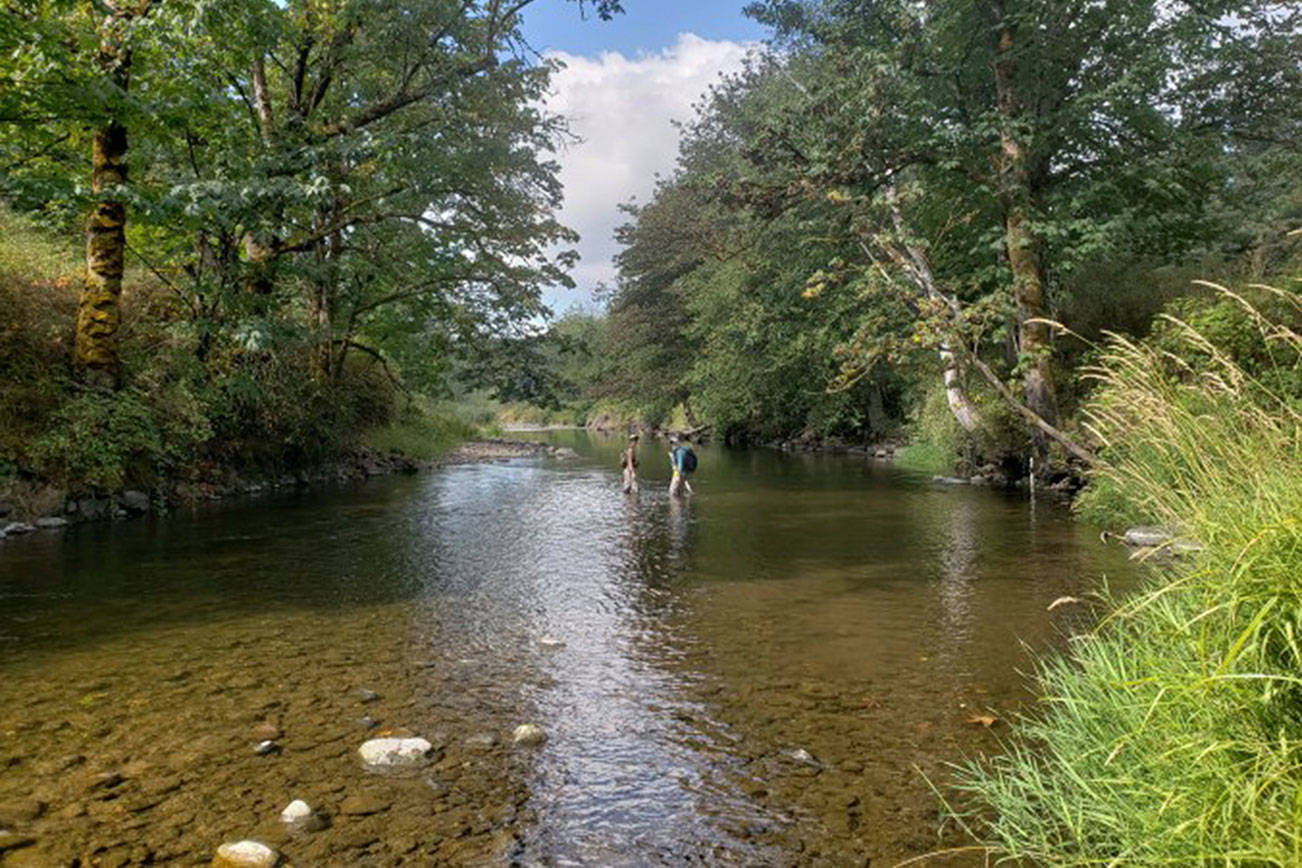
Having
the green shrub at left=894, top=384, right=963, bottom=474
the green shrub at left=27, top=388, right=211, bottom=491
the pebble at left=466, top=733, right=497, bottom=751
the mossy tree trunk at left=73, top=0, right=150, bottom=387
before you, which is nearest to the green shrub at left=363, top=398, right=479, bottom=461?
the green shrub at left=27, top=388, right=211, bottom=491

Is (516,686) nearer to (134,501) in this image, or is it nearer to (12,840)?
(12,840)

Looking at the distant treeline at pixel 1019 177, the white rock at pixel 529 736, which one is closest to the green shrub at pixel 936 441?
the distant treeline at pixel 1019 177

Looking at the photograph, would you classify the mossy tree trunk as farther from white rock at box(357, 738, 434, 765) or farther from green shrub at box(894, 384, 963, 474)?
green shrub at box(894, 384, 963, 474)

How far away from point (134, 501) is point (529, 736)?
43.9 feet

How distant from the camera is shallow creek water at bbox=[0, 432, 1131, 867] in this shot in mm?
3828

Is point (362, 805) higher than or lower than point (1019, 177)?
lower

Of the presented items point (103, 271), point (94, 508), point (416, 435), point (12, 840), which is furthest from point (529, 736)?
point (416, 435)

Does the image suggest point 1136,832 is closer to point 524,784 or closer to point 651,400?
point 524,784

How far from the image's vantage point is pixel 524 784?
14.2ft

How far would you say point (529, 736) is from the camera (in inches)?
193

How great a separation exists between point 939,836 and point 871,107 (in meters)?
16.3

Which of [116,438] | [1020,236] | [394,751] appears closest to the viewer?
[394,751]

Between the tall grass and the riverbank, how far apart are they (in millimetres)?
14297

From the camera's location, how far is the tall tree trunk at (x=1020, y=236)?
16.7m
